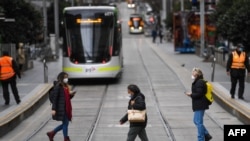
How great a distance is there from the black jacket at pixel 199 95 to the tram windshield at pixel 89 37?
49.8 feet

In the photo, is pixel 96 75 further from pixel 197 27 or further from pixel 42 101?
pixel 197 27

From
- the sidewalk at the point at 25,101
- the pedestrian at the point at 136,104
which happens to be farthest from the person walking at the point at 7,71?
the pedestrian at the point at 136,104

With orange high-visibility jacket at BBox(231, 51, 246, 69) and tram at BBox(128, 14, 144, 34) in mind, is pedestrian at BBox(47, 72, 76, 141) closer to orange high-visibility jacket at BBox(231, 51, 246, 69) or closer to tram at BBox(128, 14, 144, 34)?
orange high-visibility jacket at BBox(231, 51, 246, 69)

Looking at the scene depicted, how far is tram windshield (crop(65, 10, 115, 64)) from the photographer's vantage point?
29.2 m

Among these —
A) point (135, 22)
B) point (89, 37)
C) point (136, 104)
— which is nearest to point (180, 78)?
point (89, 37)

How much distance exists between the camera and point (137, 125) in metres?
12.5

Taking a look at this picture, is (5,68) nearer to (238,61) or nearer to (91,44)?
(238,61)

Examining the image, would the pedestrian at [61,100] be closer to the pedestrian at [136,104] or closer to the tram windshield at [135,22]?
the pedestrian at [136,104]

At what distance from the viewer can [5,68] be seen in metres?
20.9

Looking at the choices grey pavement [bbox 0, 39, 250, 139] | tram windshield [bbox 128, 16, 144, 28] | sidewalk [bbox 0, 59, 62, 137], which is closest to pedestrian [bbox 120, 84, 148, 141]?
sidewalk [bbox 0, 59, 62, 137]

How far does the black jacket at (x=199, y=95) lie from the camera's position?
14.0 meters

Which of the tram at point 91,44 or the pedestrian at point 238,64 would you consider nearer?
the pedestrian at point 238,64

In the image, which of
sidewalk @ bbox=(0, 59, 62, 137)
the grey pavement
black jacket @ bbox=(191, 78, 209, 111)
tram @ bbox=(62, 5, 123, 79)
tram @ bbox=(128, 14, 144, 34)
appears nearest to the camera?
black jacket @ bbox=(191, 78, 209, 111)

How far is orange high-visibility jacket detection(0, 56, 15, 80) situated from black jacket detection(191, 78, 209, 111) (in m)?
8.49
